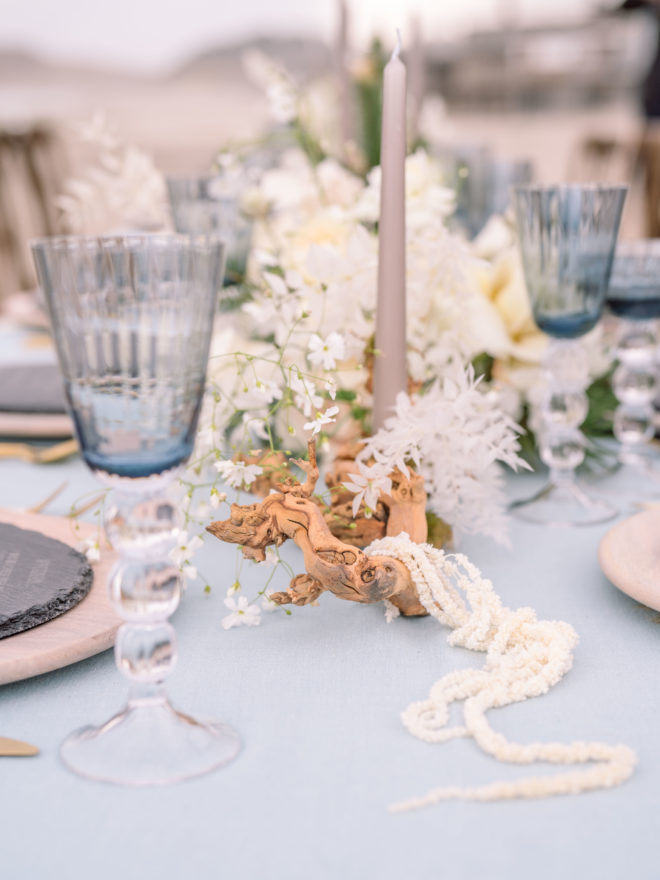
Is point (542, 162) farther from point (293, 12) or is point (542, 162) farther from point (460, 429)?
point (460, 429)

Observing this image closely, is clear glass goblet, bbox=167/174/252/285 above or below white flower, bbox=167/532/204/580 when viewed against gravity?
above

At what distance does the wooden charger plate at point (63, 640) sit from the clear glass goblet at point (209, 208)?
0.59 meters

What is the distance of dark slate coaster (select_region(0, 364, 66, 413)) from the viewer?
1118 millimetres

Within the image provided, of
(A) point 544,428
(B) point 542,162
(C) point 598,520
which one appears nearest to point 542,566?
(C) point 598,520

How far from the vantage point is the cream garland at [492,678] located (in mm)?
455

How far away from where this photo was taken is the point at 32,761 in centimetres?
49

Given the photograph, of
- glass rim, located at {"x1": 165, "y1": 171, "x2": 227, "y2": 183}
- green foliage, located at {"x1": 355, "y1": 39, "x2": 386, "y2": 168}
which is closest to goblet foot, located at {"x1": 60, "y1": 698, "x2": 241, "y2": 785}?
glass rim, located at {"x1": 165, "y1": 171, "x2": 227, "y2": 183}

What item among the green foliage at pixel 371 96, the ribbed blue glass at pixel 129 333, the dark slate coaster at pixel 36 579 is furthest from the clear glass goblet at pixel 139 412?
the green foliage at pixel 371 96

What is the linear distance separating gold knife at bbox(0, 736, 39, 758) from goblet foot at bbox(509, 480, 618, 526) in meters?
0.51

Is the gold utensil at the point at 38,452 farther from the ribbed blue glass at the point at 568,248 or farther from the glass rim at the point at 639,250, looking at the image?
the glass rim at the point at 639,250

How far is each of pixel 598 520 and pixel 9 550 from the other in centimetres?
51

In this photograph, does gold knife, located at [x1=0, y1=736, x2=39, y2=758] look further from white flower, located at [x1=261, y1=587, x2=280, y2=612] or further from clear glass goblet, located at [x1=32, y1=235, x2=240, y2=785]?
white flower, located at [x1=261, y1=587, x2=280, y2=612]

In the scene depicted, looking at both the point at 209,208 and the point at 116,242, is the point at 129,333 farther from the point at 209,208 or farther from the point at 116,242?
the point at 209,208

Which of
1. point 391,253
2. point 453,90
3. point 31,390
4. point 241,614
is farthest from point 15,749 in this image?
point 453,90
